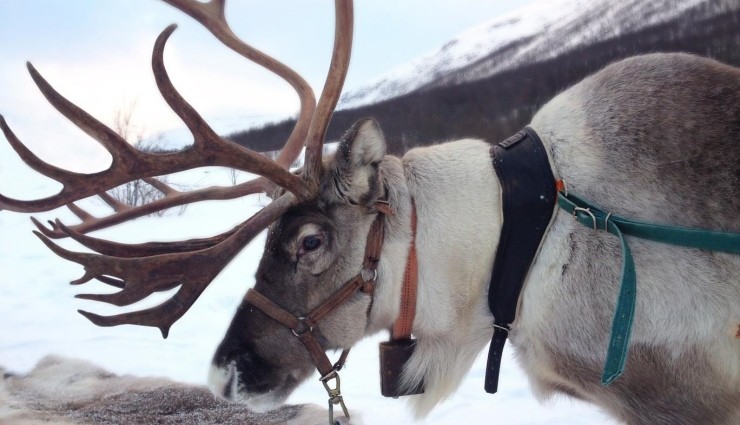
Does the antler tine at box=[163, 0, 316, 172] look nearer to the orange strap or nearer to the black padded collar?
the orange strap

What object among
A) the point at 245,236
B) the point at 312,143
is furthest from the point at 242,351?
the point at 312,143

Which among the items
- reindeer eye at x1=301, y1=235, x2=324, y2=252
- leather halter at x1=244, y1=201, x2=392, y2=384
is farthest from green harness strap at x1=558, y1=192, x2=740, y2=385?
reindeer eye at x1=301, y1=235, x2=324, y2=252

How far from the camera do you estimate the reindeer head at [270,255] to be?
205 cm

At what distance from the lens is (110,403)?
371 cm

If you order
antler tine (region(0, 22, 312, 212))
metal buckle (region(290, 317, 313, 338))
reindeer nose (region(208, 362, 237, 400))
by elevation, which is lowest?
reindeer nose (region(208, 362, 237, 400))

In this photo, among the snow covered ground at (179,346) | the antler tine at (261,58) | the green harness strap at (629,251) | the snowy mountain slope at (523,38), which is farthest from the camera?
the snowy mountain slope at (523,38)

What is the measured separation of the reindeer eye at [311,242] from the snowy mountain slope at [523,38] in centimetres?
542

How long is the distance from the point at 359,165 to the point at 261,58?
1282 millimetres

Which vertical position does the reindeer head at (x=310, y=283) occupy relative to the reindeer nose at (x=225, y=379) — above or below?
above

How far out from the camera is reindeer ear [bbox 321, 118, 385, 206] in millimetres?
2020

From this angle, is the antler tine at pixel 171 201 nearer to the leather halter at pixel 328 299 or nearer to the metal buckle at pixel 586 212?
the leather halter at pixel 328 299

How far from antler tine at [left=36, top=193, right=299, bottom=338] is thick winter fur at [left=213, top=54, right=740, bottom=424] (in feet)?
0.45

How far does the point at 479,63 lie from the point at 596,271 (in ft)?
26.2

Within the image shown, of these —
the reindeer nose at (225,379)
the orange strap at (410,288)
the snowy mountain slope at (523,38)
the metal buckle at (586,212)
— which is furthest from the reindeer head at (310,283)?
the snowy mountain slope at (523,38)
